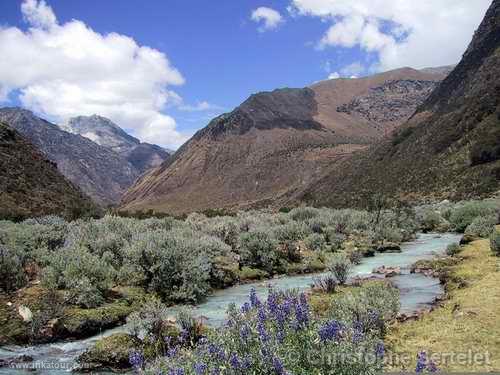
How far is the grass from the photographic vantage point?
1125 centimetres

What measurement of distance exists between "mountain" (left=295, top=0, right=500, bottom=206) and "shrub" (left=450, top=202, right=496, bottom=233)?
2474cm

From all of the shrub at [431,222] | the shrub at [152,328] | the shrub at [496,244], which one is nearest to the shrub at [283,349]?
the shrub at [152,328]

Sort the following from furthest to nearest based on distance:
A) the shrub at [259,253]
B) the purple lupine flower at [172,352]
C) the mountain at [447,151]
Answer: the mountain at [447,151], the shrub at [259,253], the purple lupine flower at [172,352]

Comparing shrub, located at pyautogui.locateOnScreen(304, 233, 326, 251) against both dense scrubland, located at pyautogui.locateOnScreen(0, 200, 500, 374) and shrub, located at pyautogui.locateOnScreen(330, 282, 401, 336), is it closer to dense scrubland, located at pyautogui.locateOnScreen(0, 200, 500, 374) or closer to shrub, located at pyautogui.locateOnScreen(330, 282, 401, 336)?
dense scrubland, located at pyautogui.locateOnScreen(0, 200, 500, 374)

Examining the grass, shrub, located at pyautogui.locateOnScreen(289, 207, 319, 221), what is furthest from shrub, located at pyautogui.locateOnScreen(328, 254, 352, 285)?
shrub, located at pyautogui.locateOnScreen(289, 207, 319, 221)

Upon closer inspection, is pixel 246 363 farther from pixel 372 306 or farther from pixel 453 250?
pixel 453 250

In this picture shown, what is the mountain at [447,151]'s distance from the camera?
81438 mm

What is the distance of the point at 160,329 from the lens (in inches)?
607

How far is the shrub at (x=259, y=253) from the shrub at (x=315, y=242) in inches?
298

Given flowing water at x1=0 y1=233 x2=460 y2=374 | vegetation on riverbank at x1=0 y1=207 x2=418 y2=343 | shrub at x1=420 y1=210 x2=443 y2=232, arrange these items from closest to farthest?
flowing water at x1=0 y1=233 x2=460 y2=374, vegetation on riverbank at x1=0 y1=207 x2=418 y2=343, shrub at x1=420 y1=210 x2=443 y2=232

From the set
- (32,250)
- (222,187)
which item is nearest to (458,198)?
(32,250)

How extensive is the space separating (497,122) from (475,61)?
2095 inches

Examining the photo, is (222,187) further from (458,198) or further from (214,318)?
(214,318)

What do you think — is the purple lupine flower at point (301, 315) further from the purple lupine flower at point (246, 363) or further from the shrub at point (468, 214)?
the shrub at point (468, 214)
